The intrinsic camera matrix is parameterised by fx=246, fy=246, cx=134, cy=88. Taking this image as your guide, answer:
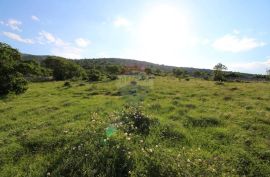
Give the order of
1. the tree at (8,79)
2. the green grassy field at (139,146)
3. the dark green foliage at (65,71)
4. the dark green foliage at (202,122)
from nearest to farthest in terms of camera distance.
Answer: the green grassy field at (139,146), the dark green foliage at (202,122), the tree at (8,79), the dark green foliage at (65,71)

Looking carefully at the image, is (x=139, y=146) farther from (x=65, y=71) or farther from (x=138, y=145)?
(x=65, y=71)

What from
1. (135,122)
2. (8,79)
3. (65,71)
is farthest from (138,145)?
(65,71)

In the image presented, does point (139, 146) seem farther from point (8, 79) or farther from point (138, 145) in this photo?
point (8, 79)

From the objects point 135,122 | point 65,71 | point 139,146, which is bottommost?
point 65,71

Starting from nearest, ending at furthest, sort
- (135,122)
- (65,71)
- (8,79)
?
1. (135,122)
2. (8,79)
3. (65,71)

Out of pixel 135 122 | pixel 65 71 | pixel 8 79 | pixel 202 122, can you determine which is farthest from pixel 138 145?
pixel 65 71

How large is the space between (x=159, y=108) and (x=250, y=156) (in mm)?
7094

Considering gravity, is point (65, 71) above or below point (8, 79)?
below

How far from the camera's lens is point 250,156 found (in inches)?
305

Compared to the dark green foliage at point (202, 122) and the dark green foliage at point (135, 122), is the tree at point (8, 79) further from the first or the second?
the dark green foliage at point (202, 122)

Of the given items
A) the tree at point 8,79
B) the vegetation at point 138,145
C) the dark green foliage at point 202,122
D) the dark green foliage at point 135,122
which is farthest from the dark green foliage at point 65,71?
the dark green foliage at point 135,122

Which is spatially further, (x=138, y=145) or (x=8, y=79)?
(x=8, y=79)

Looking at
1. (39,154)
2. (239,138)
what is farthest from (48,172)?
(239,138)

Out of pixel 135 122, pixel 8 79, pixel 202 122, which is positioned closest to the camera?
pixel 135 122
